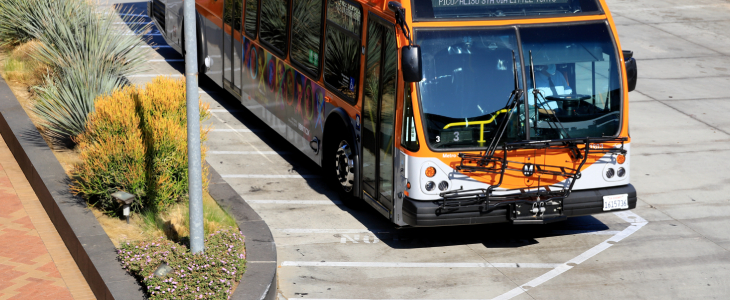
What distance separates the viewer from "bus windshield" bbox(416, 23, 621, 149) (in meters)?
8.66

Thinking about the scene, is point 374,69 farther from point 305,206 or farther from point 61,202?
point 61,202

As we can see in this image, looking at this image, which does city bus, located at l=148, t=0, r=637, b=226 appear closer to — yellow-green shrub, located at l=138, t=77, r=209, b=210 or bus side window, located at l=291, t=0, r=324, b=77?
bus side window, located at l=291, t=0, r=324, b=77

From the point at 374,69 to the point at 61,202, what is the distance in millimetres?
3723

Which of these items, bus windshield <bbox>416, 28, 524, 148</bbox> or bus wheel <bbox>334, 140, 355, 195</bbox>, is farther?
bus wheel <bbox>334, 140, 355, 195</bbox>

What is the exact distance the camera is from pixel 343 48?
1035cm

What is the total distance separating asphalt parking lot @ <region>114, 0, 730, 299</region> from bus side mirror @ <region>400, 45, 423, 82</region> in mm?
2085

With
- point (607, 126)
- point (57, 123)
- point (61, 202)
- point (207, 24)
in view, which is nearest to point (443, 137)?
point (607, 126)

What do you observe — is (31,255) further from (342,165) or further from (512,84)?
(512,84)

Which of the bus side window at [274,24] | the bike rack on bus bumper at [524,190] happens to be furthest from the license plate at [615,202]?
the bus side window at [274,24]

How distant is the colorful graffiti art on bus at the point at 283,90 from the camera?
37.2 feet

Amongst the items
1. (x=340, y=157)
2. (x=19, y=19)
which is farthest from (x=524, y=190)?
(x=19, y=19)

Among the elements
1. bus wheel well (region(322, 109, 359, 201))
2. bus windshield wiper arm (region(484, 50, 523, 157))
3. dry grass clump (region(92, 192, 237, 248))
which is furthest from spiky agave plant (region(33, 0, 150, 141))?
bus windshield wiper arm (region(484, 50, 523, 157))

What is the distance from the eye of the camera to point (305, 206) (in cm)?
1070

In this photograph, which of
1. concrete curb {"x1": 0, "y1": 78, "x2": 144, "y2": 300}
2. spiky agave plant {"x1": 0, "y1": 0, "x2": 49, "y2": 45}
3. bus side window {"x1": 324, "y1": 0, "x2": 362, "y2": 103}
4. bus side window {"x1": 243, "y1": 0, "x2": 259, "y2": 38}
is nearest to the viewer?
concrete curb {"x1": 0, "y1": 78, "x2": 144, "y2": 300}
